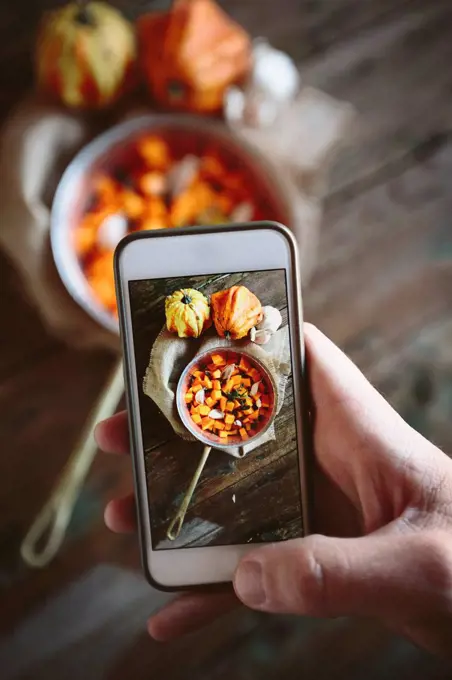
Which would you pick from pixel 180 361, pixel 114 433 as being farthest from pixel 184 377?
pixel 114 433

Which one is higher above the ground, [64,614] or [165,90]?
[165,90]

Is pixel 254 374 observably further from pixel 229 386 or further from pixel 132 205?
pixel 132 205

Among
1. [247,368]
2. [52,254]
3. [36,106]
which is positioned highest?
[36,106]

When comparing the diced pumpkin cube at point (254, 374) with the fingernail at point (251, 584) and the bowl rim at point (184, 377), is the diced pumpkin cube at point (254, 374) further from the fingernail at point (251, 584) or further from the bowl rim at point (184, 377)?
the fingernail at point (251, 584)

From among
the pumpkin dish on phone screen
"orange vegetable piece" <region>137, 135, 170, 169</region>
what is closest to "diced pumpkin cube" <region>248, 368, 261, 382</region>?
the pumpkin dish on phone screen

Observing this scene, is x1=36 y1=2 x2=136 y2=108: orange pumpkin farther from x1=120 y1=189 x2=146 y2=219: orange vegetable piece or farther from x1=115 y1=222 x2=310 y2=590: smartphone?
x1=115 y1=222 x2=310 y2=590: smartphone

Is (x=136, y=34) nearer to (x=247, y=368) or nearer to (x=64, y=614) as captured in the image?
(x=247, y=368)

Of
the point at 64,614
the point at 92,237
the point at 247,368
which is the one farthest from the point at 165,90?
the point at 64,614
